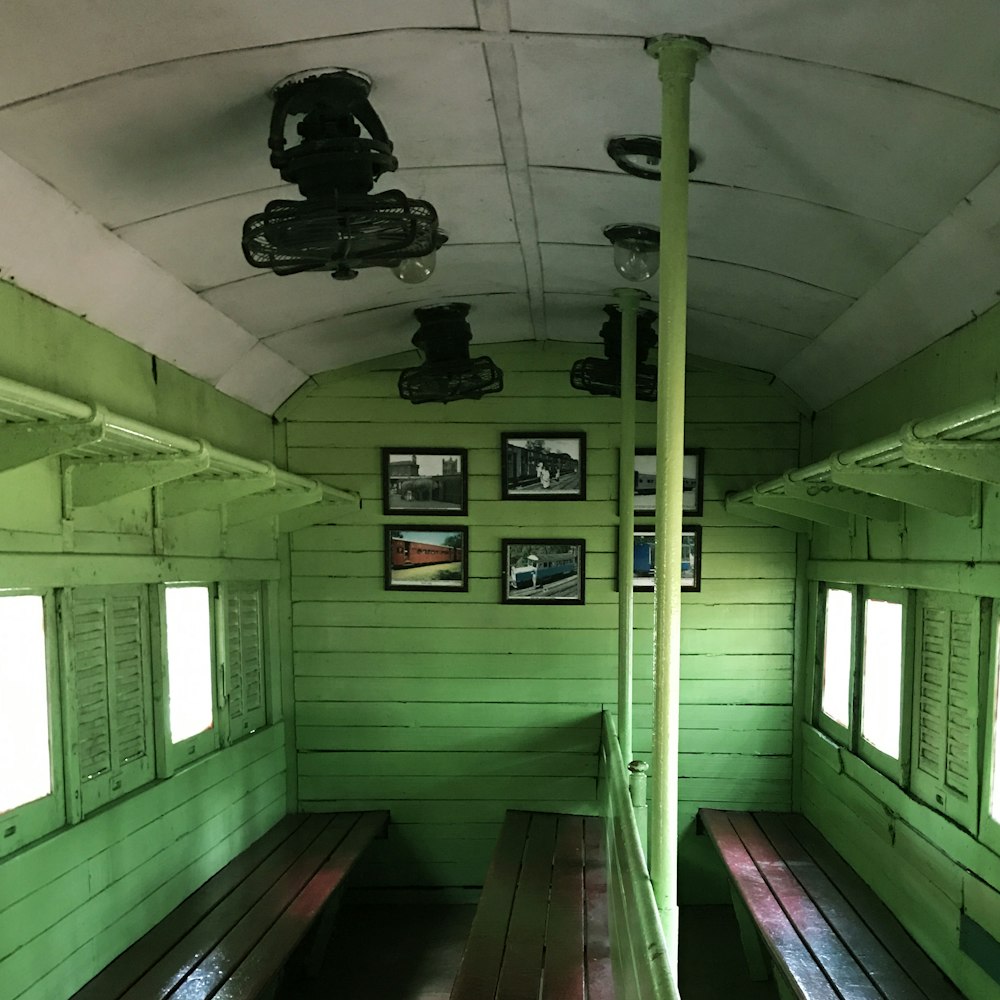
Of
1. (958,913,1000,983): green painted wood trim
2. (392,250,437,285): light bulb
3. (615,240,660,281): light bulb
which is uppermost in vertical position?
(615,240,660,281): light bulb

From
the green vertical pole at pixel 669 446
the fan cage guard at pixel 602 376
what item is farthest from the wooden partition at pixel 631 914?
the fan cage guard at pixel 602 376

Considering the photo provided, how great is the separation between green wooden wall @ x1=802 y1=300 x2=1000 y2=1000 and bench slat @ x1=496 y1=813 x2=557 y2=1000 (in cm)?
150

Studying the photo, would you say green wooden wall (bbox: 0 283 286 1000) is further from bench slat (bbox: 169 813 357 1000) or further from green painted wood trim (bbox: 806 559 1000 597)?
green painted wood trim (bbox: 806 559 1000 597)

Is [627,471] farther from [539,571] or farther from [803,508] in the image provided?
[539,571]

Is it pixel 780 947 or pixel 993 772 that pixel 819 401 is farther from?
pixel 780 947

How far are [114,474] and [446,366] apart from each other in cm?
182

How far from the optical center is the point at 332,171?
2.01 m

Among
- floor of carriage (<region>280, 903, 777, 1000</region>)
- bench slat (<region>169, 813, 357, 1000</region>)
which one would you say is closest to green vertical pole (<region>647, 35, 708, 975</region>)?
bench slat (<region>169, 813, 357, 1000</region>)

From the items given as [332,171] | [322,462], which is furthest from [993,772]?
[322,462]

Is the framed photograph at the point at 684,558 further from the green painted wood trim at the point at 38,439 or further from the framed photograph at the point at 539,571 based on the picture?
the green painted wood trim at the point at 38,439

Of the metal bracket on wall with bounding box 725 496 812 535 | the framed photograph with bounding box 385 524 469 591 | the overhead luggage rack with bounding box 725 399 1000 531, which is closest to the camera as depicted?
the overhead luggage rack with bounding box 725 399 1000 531

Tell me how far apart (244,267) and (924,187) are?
2341 mm

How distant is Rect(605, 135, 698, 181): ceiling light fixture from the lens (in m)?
2.40

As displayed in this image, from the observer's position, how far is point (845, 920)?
356cm
